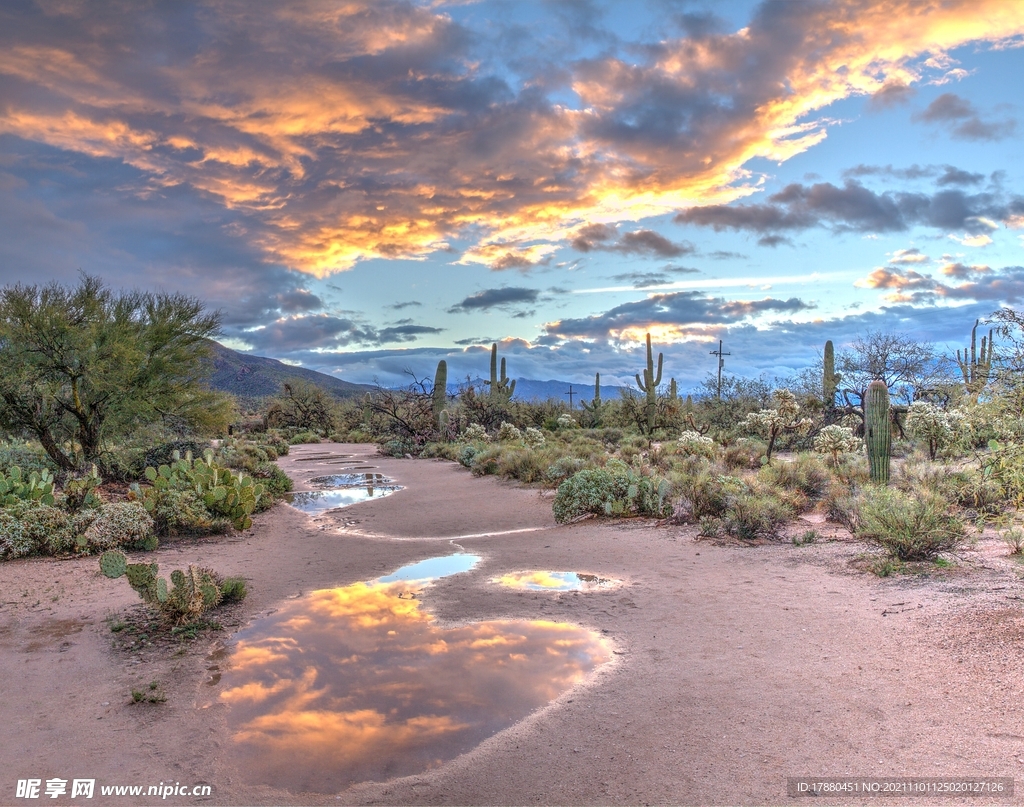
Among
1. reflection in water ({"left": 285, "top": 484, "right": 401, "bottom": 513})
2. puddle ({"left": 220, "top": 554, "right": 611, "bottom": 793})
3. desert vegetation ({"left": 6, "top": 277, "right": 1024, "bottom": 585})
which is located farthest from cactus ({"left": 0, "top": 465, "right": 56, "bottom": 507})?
puddle ({"left": 220, "top": 554, "right": 611, "bottom": 793})

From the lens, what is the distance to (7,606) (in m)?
7.73

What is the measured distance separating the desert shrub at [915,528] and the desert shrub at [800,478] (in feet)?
16.8

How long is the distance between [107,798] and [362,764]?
58.8 inches

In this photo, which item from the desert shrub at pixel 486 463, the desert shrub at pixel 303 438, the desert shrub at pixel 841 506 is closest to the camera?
the desert shrub at pixel 841 506

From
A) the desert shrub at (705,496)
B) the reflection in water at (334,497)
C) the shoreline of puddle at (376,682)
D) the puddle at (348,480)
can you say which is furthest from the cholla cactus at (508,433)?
the shoreline of puddle at (376,682)

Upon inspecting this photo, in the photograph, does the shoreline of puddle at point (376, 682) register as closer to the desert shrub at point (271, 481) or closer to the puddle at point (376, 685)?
the puddle at point (376, 685)

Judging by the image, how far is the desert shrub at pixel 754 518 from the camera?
35.9 ft

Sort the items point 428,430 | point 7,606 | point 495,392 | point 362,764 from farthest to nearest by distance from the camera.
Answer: point 495,392, point 428,430, point 7,606, point 362,764

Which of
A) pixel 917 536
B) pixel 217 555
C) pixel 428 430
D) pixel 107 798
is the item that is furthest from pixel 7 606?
pixel 428 430

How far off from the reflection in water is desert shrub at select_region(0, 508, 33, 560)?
5.70m

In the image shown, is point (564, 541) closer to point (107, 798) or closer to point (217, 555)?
point (217, 555)

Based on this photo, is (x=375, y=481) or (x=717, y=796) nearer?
Answer: (x=717, y=796)

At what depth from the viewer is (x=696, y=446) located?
20.7 m

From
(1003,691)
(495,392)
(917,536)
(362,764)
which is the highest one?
(495,392)
